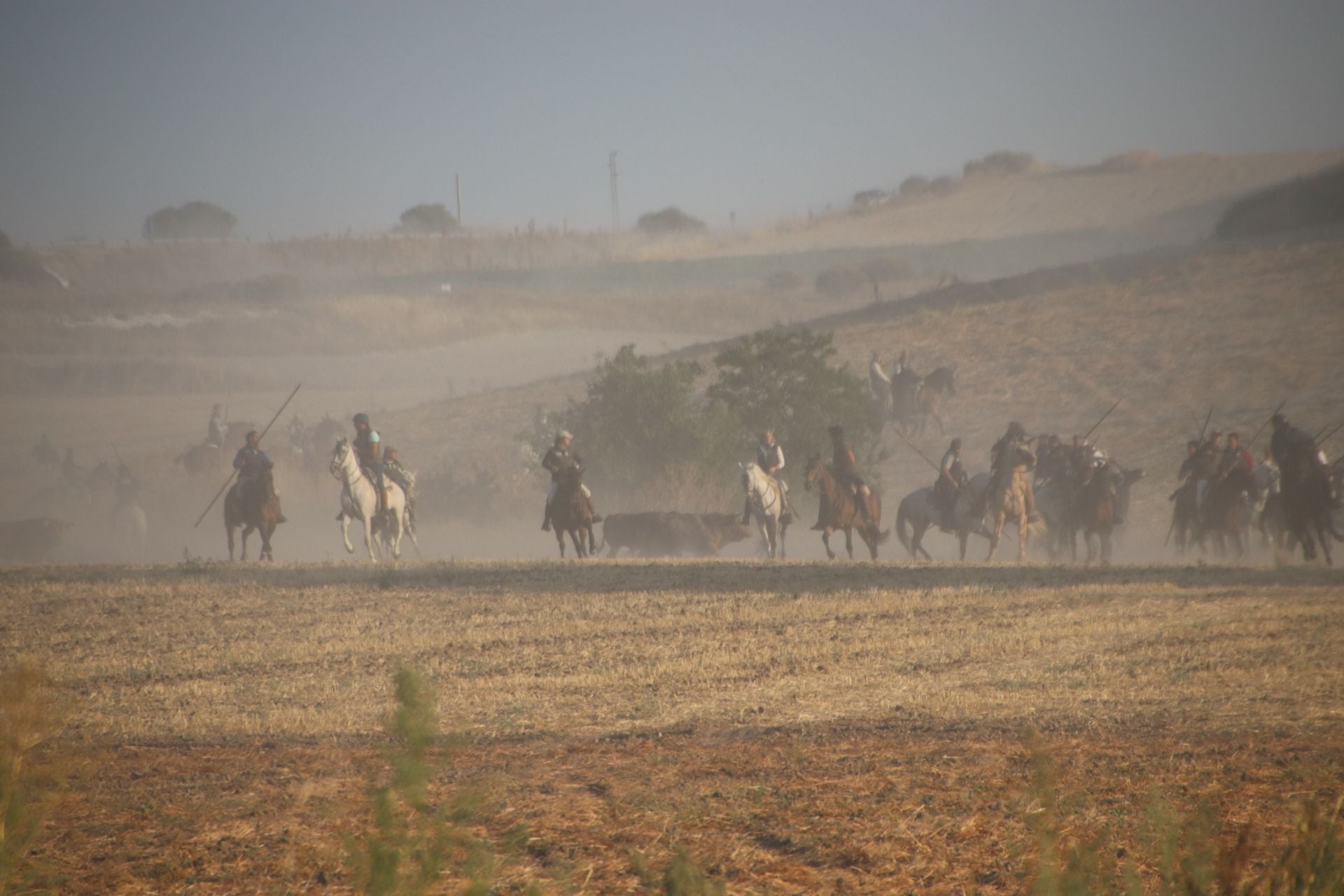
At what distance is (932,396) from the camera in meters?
39.9

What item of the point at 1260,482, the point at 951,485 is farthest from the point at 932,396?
→ the point at 1260,482

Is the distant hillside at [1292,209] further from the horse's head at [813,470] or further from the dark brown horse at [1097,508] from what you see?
the horse's head at [813,470]

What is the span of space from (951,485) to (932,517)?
2112 millimetres

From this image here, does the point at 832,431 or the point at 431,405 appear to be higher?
the point at 431,405

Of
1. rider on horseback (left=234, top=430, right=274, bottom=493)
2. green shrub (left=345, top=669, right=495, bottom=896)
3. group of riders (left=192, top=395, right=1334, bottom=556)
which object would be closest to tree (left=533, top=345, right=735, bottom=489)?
group of riders (left=192, top=395, right=1334, bottom=556)

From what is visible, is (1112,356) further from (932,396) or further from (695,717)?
(695,717)

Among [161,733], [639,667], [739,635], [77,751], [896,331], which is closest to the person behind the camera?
[77,751]

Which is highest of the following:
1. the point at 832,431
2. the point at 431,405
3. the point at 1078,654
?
the point at 431,405

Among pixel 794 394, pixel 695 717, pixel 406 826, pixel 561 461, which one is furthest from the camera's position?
pixel 794 394

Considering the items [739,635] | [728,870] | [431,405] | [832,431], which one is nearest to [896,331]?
[431,405]

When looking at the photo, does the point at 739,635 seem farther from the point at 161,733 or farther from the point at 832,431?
the point at 832,431

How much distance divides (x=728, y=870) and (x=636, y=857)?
4.66 feet

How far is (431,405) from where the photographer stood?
54.2 meters

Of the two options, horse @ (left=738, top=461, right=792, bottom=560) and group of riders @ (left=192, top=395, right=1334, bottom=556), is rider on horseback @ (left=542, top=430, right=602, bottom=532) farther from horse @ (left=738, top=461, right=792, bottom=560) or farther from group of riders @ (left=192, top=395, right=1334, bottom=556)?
horse @ (left=738, top=461, right=792, bottom=560)
